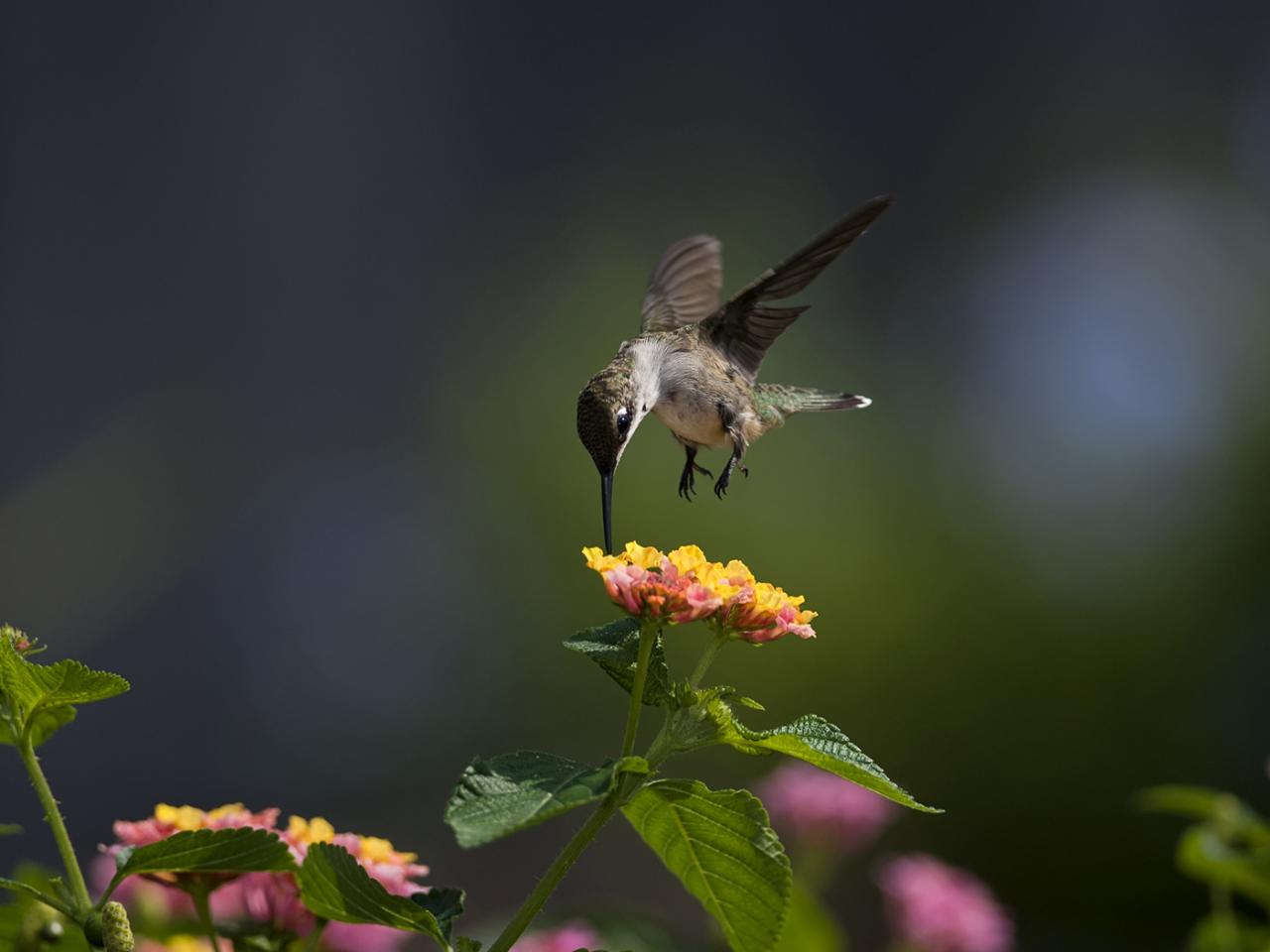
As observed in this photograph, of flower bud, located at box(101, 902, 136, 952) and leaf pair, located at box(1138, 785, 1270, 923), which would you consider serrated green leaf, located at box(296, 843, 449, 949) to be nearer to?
flower bud, located at box(101, 902, 136, 952)

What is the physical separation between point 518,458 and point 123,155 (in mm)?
2872

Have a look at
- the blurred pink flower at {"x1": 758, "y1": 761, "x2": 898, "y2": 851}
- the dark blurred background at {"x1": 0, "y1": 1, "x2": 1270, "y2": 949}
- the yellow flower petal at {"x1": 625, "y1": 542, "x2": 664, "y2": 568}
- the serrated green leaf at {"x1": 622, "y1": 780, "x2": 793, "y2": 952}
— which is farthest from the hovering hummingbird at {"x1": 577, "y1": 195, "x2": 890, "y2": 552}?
the dark blurred background at {"x1": 0, "y1": 1, "x2": 1270, "y2": 949}

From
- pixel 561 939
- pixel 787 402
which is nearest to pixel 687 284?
pixel 787 402

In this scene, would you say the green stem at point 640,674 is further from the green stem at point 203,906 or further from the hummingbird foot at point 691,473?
the hummingbird foot at point 691,473

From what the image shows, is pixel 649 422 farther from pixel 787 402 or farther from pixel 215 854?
pixel 215 854

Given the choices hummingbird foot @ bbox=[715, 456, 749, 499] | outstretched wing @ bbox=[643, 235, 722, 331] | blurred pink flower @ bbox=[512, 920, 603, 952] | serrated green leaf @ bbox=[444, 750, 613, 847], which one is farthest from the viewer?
outstretched wing @ bbox=[643, 235, 722, 331]

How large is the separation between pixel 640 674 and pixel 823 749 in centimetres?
9

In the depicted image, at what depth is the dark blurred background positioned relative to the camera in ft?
13.9

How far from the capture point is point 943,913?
155 cm

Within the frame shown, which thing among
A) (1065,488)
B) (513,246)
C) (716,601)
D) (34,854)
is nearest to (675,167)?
(513,246)

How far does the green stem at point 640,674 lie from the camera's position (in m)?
0.61

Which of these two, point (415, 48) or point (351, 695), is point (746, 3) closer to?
point (415, 48)

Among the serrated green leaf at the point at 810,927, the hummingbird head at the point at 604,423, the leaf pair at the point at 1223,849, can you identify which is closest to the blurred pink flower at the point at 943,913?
the serrated green leaf at the point at 810,927

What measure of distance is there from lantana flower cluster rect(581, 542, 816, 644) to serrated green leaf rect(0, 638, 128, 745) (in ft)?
0.69
